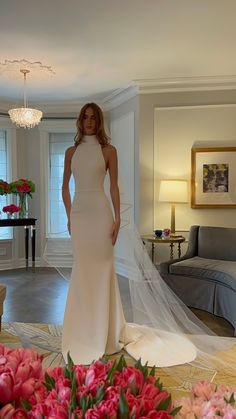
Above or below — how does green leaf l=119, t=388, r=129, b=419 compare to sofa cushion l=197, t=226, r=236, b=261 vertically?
above

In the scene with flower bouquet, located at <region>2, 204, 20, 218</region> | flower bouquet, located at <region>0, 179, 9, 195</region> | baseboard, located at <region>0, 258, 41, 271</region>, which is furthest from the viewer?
baseboard, located at <region>0, 258, 41, 271</region>

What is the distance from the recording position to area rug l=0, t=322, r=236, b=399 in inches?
86.0

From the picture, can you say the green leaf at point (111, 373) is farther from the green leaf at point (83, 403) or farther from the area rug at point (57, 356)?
the area rug at point (57, 356)

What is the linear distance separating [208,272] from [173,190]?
4.05 ft

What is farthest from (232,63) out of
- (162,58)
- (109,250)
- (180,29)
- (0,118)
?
(0,118)

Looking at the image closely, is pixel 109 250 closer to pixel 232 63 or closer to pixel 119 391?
pixel 119 391

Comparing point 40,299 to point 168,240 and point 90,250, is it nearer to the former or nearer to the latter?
point 168,240

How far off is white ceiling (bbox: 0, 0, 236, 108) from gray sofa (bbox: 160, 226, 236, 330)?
1.95 m

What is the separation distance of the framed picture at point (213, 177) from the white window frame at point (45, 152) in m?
2.48

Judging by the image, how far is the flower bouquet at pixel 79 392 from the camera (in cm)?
51

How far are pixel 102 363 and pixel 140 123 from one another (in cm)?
473

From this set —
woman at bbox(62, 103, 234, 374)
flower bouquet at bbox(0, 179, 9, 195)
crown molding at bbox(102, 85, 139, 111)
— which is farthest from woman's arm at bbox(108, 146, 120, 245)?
flower bouquet at bbox(0, 179, 9, 195)

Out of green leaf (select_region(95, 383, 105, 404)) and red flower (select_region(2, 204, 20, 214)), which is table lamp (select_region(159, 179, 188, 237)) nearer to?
red flower (select_region(2, 204, 20, 214))

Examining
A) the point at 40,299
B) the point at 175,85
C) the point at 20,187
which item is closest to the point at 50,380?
the point at 40,299
